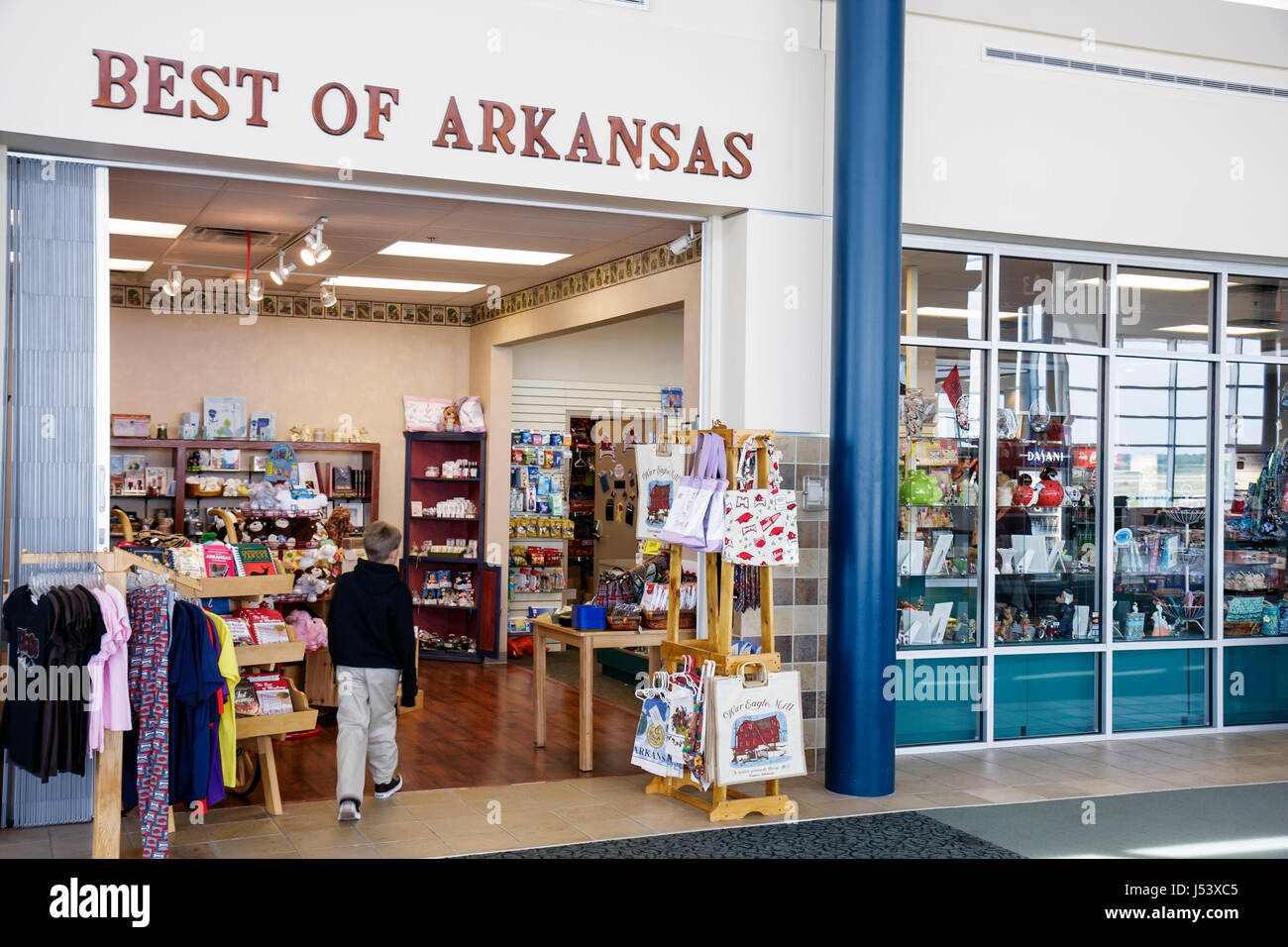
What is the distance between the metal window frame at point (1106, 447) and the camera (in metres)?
7.41

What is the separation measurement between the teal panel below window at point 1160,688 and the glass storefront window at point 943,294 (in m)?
2.40

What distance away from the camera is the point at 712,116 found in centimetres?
652

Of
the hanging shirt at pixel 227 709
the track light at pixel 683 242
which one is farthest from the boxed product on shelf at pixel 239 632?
the track light at pixel 683 242

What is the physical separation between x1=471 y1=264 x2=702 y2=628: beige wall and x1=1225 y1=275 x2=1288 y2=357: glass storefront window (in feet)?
11.9

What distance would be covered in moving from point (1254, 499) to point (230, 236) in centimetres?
727

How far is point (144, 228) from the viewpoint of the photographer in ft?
27.1

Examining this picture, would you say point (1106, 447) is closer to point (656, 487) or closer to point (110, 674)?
point (656, 487)

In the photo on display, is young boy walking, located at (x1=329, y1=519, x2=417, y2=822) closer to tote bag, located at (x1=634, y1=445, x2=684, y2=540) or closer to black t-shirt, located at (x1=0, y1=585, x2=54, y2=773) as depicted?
black t-shirt, located at (x1=0, y1=585, x2=54, y2=773)

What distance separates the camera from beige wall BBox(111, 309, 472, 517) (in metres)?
10.7

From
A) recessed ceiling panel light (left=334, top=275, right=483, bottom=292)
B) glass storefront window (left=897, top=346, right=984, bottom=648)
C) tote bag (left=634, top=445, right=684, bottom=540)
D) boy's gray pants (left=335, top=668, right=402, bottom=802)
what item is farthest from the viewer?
recessed ceiling panel light (left=334, top=275, right=483, bottom=292)

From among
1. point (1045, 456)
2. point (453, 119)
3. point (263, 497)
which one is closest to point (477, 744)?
point (263, 497)

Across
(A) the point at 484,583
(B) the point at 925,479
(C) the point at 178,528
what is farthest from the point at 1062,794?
(C) the point at 178,528

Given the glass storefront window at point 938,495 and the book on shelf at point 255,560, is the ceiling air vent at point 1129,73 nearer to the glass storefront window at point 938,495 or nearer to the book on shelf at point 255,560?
the glass storefront window at point 938,495

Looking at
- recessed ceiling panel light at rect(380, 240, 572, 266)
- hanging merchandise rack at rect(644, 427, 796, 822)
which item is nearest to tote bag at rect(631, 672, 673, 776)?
hanging merchandise rack at rect(644, 427, 796, 822)
